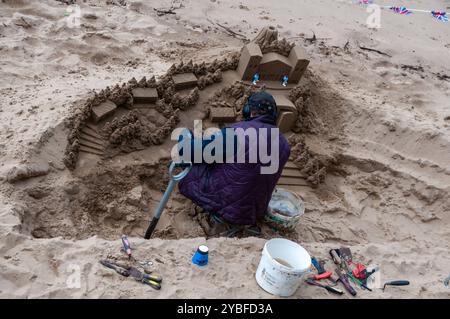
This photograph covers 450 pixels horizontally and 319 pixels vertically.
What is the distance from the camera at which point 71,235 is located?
110 inches

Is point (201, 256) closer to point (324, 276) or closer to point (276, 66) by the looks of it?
point (324, 276)

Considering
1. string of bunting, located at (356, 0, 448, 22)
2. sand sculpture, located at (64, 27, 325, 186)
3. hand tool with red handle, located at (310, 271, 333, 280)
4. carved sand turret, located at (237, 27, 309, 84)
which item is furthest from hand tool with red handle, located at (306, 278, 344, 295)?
string of bunting, located at (356, 0, 448, 22)

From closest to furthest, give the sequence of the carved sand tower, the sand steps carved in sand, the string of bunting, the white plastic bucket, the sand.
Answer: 1. the white plastic bucket
2. the sand
3. the sand steps carved in sand
4. the carved sand tower
5. the string of bunting

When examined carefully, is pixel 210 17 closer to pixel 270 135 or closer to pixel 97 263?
pixel 270 135

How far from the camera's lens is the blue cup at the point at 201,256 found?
96.8 inches

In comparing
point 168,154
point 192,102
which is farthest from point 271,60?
point 168,154

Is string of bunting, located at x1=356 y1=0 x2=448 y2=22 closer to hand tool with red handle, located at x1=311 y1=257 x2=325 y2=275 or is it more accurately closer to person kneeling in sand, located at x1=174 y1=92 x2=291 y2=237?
person kneeling in sand, located at x1=174 y1=92 x2=291 y2=237

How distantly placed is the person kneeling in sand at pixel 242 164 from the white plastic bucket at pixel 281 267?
0.53 m

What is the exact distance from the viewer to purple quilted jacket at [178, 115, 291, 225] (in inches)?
112

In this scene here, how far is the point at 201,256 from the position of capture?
8.11ft

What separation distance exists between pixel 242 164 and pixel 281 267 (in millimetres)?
861

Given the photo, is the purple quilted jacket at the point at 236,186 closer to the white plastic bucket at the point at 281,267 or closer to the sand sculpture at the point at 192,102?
the white plastic bucket at the point at 281,267
